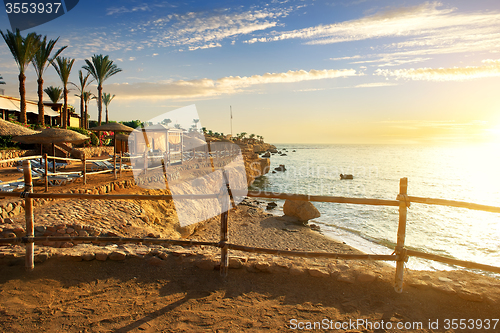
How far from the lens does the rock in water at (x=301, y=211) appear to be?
13.8 metres

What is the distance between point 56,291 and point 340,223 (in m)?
13.5

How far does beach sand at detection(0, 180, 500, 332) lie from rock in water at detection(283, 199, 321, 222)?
1021 centimetres

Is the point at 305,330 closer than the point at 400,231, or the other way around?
the point at 305,330

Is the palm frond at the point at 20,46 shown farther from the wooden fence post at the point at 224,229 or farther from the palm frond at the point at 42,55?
the wooden fence post at the point at 224,229

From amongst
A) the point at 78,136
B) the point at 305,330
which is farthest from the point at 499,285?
the point at 78,136

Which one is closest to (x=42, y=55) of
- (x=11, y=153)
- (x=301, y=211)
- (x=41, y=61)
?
(x=41, y=61)

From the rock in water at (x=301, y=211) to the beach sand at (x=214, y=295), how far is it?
33.5ft

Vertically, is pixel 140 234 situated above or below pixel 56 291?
below

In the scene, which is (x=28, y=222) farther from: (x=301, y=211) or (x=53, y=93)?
(x=53, y=93)

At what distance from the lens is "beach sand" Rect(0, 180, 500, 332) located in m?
2.61

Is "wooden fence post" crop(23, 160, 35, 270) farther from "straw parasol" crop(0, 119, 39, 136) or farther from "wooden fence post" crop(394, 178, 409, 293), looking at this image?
"straw parasol" crop(0, 119, 39, 136)

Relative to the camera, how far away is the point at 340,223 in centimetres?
1439

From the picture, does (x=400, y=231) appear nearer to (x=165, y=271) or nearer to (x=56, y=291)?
(x=165, y=271)

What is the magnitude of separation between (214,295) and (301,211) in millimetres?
11306
